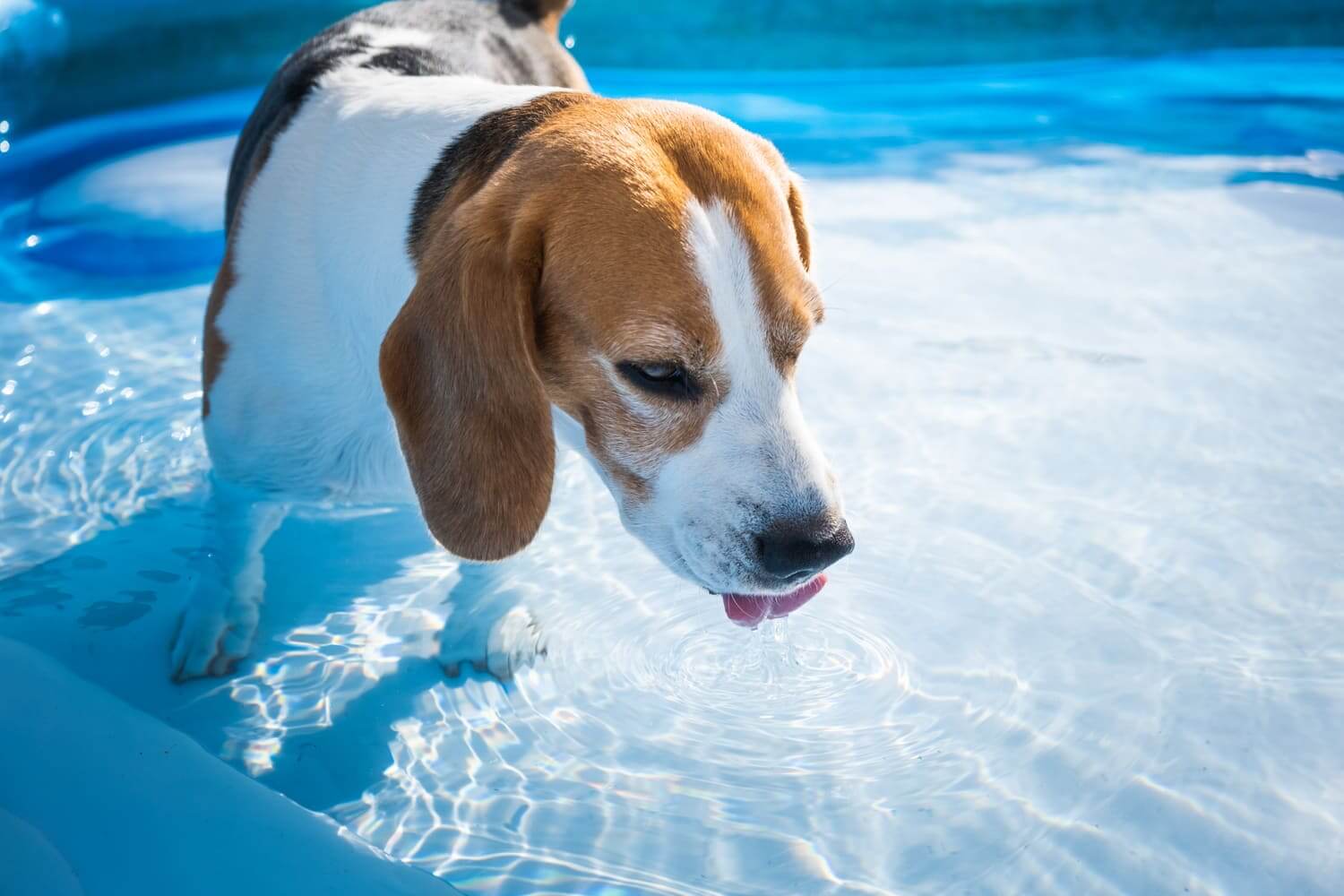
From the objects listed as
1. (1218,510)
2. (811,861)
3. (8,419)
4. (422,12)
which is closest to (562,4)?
(422,12)

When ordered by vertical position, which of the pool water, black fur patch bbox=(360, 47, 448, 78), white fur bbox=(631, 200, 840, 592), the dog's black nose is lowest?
the pool water

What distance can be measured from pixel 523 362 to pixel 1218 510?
1919 mm

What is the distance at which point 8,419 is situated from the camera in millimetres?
3203

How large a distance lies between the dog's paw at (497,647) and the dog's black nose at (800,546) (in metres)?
0.83

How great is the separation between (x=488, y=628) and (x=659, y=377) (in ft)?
3.01

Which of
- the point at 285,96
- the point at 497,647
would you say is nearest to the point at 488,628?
the point at 497,647

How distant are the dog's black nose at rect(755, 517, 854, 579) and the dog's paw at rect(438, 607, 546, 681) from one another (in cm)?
83

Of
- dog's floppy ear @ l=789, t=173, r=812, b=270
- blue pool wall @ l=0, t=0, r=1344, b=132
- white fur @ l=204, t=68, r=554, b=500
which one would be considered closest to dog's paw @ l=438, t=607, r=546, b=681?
white fur @ l=204, t=68, r=554, b=500

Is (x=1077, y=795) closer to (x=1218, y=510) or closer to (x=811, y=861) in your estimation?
(x=811, y=861)

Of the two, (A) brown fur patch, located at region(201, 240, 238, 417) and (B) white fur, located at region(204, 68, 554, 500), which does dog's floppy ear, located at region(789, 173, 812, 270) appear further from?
(A) brown fur patch, located at region(201, 240, 238, 417)

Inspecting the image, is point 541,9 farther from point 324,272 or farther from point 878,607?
point 878,607

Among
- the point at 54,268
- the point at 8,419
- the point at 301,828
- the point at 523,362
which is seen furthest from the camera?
the point at 54,268

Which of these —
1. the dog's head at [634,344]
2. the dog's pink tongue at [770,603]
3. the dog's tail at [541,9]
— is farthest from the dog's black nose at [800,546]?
the dog's tail at [541,9]

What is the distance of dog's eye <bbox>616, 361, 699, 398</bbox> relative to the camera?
1799 mm
